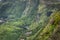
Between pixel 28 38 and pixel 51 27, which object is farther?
pixel 28 38

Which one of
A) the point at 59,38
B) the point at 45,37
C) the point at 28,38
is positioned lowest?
the point at 59,38

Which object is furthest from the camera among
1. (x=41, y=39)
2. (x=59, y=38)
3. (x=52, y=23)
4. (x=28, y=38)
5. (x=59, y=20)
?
(x=28, y=38)

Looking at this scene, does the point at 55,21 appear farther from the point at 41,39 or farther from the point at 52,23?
the point at 41,39

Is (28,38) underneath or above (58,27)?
above

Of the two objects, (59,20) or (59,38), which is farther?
(59,20)

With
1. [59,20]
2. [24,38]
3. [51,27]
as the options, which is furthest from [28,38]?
[59,20]

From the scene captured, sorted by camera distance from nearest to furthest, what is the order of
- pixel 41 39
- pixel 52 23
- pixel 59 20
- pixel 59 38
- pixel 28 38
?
pixel 59 38 → pixel 59 20 → pixel 52 23 → pixel 41 39 → pixel 28 38

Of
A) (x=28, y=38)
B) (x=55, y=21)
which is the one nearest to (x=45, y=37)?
(x=55, y=21)

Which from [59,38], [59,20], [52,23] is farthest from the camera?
[52,23]

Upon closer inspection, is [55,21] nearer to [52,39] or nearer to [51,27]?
[51,27]
